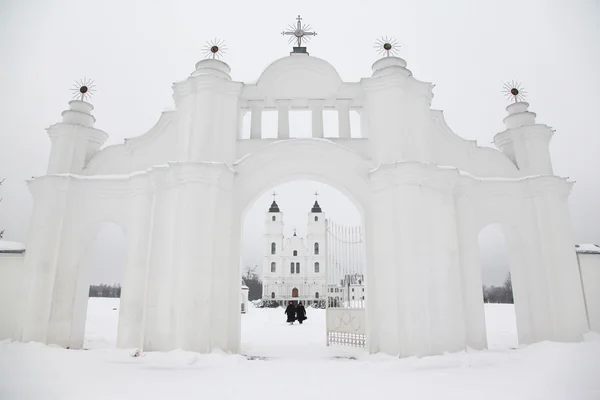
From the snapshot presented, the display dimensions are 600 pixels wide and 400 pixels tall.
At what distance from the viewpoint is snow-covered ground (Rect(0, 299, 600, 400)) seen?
241 inches

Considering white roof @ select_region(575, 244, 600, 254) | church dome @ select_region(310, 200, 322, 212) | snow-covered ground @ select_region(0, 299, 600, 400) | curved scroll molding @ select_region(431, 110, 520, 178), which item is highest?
church dome @ select_region(310, 200, 322, 212)

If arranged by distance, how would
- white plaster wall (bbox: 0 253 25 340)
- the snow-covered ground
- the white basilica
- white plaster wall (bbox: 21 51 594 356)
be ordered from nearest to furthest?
the snow-covered ground → white plaster wall (bbox: 21 51 594 356) → white plaster wall (bbox: 0 253 25 340) → the white basilica

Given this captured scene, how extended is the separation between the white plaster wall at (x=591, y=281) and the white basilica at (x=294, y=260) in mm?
36322

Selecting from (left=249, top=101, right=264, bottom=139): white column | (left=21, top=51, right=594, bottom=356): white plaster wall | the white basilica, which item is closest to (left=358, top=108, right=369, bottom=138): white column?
(left=21, top=51, right=594, bottom=356): white plaster wall

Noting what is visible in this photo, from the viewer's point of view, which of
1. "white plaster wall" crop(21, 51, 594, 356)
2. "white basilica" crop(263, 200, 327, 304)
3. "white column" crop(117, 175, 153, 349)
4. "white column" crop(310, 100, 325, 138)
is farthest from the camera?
"white basilica" crop(263, 200, 327, 304)

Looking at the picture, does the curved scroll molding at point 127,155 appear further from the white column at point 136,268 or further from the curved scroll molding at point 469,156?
the curved scroll molding at point 469,156

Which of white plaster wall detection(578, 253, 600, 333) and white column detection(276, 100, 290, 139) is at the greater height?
white column detection(276, 100, 290, 139)

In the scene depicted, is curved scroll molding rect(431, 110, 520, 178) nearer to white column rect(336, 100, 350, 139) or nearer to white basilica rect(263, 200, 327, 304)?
white column rect(336, 100, 350, 139)

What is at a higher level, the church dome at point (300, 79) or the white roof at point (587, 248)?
the church dome at point (300, 79)

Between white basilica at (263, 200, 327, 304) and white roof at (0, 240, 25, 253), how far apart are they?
36.6 metres

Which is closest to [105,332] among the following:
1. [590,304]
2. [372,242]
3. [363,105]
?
[372,242]

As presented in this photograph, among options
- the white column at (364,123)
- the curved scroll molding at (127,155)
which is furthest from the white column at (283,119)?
the curved scroll molding at (127,155)

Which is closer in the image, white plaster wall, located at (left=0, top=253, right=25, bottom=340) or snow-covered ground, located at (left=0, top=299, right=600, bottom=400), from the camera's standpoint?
snow-covered ground, located at (left=0, top=299, right=600, bottom=400)

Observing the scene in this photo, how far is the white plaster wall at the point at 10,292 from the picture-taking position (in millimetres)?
11078
